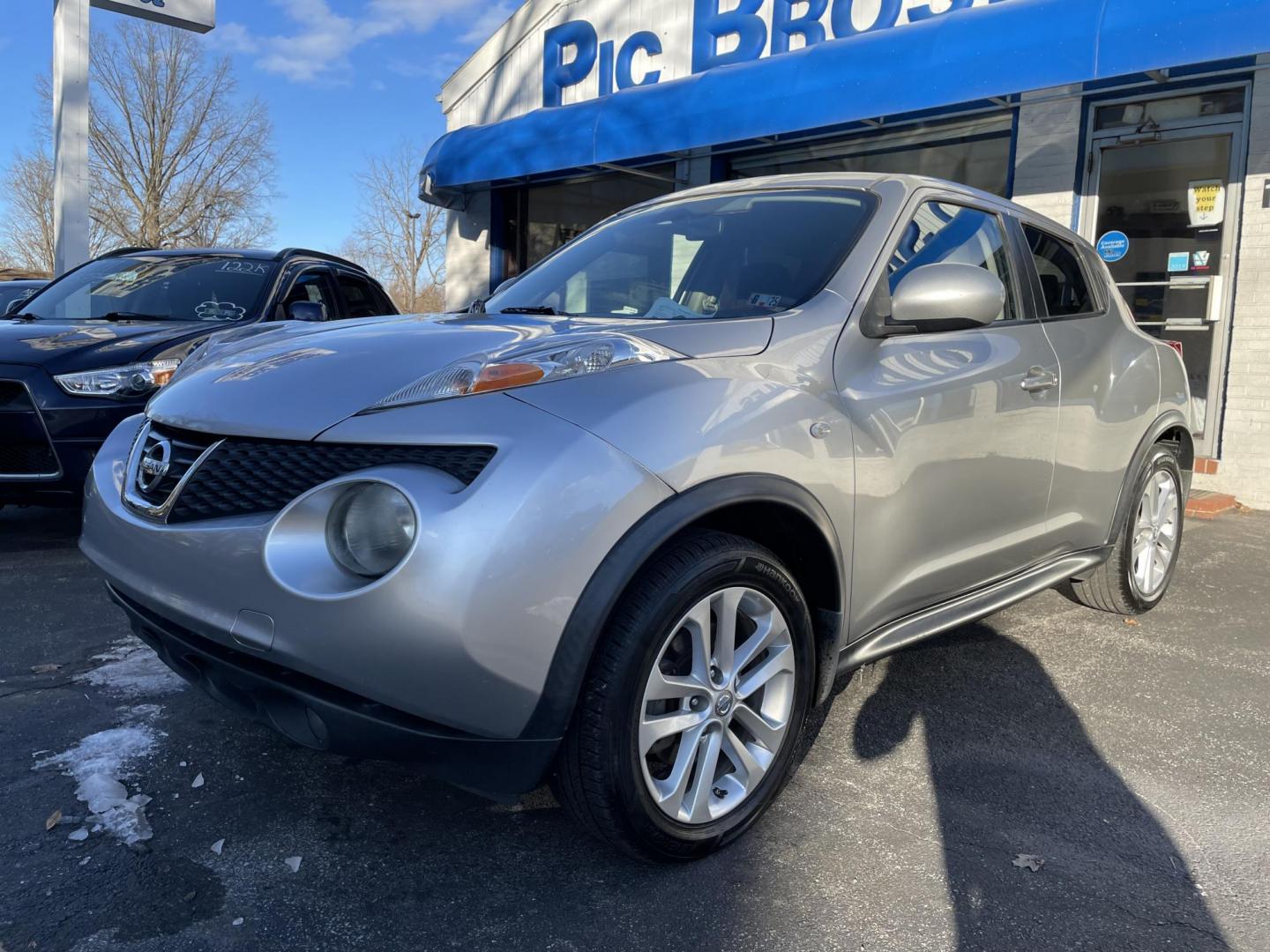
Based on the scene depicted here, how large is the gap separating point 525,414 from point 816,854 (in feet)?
4.23

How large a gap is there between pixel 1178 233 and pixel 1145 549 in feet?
14.3

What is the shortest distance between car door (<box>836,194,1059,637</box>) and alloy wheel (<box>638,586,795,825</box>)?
333mm

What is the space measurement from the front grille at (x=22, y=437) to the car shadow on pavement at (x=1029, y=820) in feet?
12.5

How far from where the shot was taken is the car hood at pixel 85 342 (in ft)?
14.8

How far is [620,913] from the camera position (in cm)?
206

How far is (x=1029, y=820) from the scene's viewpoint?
2.51 metres

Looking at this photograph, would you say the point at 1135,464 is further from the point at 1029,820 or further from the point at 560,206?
the point at 560,206

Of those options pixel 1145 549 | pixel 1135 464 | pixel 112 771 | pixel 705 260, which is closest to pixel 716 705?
pixel 705 260

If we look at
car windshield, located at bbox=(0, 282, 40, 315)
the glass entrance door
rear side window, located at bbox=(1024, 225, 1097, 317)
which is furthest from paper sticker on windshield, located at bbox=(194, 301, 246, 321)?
the glass entrance door

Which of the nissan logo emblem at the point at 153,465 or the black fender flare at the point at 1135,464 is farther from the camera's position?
the black fender flare at the point at 1135,464

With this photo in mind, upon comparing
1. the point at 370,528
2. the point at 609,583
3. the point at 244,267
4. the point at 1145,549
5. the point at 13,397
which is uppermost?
the point at 244,267

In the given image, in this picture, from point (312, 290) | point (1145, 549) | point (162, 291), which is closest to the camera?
point (1145, 549)

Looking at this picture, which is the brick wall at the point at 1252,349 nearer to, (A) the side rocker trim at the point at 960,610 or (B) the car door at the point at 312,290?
(A) the side rocker trim at the point at 960,610

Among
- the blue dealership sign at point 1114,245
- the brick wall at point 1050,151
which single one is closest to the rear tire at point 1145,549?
the blue dealership sign at point 1114,245
